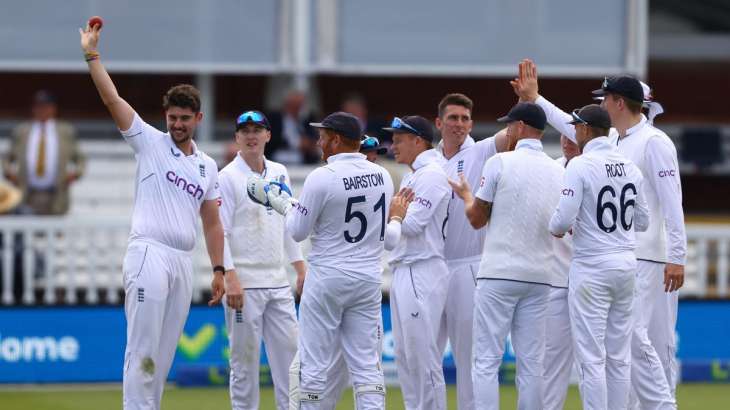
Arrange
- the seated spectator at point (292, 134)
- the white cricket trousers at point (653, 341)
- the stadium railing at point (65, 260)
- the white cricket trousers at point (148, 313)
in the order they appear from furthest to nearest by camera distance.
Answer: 1. the seated spectator at point (292, 134)
2. the stadium railing at point (65, 260)
3. the white cricket trousers at point (653, 341)
4. the white cricket trousers at point (148, 313)

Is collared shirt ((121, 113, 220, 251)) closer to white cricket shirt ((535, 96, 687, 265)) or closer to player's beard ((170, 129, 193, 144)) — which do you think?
player's beard ((170, 129, 193, 144))

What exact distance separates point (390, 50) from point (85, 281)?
454cm

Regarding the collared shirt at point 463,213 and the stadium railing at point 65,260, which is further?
the stadium railing at point 65,260

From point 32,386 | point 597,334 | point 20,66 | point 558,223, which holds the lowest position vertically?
point 32,386

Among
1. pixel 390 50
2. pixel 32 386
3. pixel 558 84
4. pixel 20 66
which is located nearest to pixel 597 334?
pixel 32 386

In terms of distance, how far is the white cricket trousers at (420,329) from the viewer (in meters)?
9.63

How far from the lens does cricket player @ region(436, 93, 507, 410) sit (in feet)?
32.6

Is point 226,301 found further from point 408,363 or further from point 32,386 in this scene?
point 32,386

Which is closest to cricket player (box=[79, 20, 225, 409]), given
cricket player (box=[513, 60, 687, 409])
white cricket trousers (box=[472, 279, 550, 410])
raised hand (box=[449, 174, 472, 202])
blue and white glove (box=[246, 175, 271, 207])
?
blue and white glove (box=[246, 175, 271, 207])

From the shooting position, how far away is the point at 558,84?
19016 millimetres

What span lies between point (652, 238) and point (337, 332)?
7.23ft

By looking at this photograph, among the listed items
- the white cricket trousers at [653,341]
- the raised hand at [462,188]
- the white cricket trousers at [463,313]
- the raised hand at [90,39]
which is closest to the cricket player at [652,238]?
the white cricket trousers at [653,341]

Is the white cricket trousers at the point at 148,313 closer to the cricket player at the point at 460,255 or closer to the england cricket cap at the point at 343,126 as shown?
the england cricket cap at the point at 343,126

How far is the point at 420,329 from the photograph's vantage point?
31.6 ft
